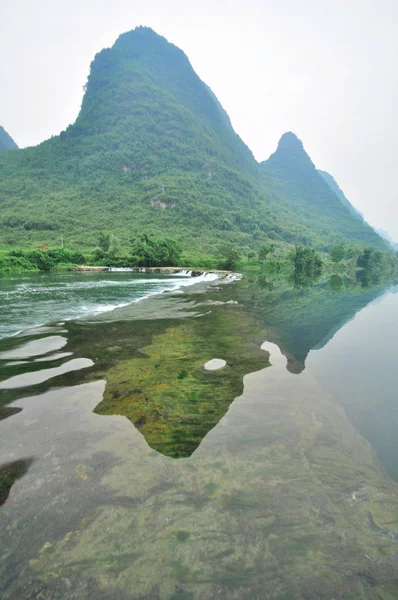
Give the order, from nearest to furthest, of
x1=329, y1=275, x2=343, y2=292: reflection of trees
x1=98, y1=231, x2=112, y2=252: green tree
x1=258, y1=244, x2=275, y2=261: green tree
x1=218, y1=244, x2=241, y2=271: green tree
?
x1=329, y1=275, x2=343, y2=292: reflection of trees < x1=98, y1=231, x2=112, y2=252: green tree < x1=218, y1=244, x2=241, y2=271: green tree < x1=258, y1=244, x2=275, y2=261: green tree

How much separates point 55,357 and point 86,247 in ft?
328

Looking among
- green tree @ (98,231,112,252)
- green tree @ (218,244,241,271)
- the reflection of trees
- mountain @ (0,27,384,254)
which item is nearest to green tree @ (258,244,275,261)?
green tree @ (218,244,241,271)

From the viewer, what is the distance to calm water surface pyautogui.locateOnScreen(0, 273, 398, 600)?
2.66 metres

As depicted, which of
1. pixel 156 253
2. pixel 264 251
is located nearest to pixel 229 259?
pixel 156 253

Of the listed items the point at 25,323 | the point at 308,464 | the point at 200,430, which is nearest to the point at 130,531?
the point at 200,430

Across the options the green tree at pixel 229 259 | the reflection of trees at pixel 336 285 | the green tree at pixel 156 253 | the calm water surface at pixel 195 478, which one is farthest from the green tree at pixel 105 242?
the calm water surface at pixel 195 478

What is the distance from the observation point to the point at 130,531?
306 cm

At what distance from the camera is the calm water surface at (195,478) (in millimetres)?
2662

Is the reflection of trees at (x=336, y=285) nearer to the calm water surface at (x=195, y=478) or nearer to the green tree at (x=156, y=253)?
the calm water surface at (x=195, y=478)

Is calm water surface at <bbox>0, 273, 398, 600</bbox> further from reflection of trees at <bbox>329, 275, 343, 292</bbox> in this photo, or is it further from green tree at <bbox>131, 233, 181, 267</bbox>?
green tree at <bbox>131, 233, 181, 267</bbox>

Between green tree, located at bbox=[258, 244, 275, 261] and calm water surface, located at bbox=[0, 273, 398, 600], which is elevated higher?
green tree, located at bbox=[258, 244, 275, 261]

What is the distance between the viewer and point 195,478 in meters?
3.88

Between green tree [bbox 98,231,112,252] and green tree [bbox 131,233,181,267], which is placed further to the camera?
green tree [bbox 131,233,181,267]

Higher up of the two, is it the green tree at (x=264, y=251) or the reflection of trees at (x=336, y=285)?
the green tree at (x=264, y=251)
